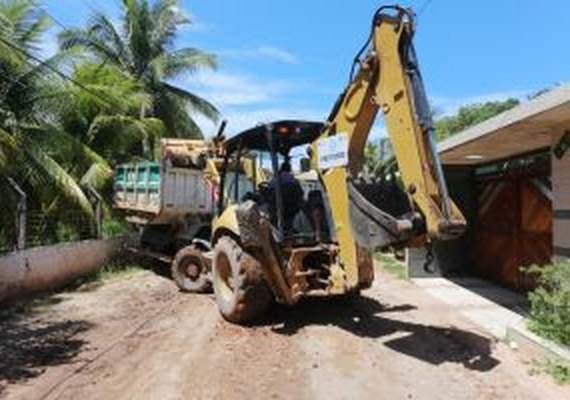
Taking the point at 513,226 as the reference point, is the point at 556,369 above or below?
below

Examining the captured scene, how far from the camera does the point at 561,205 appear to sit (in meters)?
11.9

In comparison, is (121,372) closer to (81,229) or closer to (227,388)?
(227,388)

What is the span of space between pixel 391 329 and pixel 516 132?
3.55 metres

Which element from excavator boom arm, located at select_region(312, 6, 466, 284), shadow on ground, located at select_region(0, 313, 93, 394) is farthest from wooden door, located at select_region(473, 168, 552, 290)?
shadow on ground, located at select_region(0, 313, 93, 394)

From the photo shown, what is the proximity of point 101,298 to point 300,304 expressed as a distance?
159 inches

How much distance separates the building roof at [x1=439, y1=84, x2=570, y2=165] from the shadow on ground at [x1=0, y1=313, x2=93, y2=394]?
6362 mm

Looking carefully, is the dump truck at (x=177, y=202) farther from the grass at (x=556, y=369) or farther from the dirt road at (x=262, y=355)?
the grass at (x=556, y=369)

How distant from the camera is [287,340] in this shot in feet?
32.5

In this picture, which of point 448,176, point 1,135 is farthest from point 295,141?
point 448,176

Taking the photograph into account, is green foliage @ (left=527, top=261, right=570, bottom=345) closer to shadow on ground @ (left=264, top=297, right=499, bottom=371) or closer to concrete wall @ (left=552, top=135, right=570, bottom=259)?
shadow on ground @ (left=264, top=297, right=499, bottom=371)

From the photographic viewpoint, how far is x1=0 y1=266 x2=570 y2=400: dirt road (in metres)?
7.67

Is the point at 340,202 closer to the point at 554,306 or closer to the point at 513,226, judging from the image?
the point at 554,306

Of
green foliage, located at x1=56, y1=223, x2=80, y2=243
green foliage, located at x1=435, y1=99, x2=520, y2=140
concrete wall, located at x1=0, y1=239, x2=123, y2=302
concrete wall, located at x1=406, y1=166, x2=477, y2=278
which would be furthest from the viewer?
green foliage, located at x1=435, y1=99, x2=520, y2=140

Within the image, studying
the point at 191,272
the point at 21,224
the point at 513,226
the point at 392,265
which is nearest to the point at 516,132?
the point at 513,226
